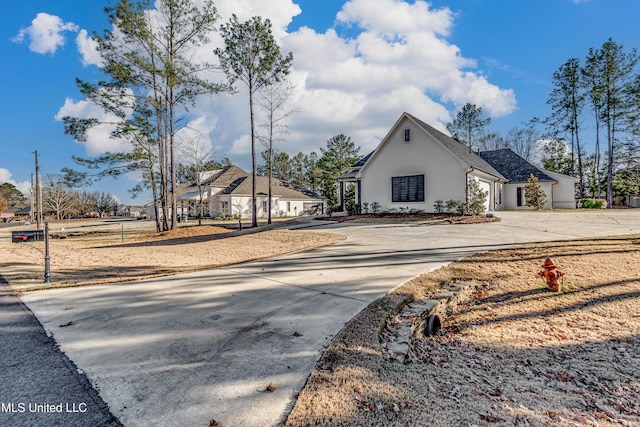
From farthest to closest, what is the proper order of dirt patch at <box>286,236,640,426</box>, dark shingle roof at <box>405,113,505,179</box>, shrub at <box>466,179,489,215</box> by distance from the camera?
dark shingle roof at <box>405,113,505,179</box>, shrub at <box>466,179,489,215</box>, dirt patch at <box>286,236,640,426</box>

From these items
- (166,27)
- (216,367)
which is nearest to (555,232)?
(216,367)

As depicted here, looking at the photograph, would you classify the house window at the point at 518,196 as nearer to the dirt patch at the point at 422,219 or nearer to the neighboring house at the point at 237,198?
the dirt patch at the point at 422,219

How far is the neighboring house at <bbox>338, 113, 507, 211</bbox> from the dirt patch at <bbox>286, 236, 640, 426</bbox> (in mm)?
13264

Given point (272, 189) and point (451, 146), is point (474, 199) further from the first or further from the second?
point (272, 189)

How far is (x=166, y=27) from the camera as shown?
1725 centimetres

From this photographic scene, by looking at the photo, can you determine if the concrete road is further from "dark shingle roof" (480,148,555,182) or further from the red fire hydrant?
"dark shingle roof" (480,148,555,182)

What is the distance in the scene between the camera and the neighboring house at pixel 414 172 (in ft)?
60.6

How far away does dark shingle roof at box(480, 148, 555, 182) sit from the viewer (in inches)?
1016

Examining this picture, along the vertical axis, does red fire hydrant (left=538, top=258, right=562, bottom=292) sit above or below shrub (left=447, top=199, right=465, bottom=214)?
below

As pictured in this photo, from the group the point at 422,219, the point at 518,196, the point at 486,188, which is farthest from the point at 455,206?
the point at 518,196

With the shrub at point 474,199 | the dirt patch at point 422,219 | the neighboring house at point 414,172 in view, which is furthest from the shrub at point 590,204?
the dirt patch at point 422,219

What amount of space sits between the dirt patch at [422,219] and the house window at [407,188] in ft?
4.27

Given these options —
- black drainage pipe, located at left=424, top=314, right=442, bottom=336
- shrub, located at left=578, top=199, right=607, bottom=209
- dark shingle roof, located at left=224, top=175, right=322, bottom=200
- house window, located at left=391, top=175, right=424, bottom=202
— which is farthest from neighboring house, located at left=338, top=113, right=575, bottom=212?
dark shingle roof, located at left=224, top=175, right=322, bottom=200

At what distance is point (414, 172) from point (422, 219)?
3848mm
